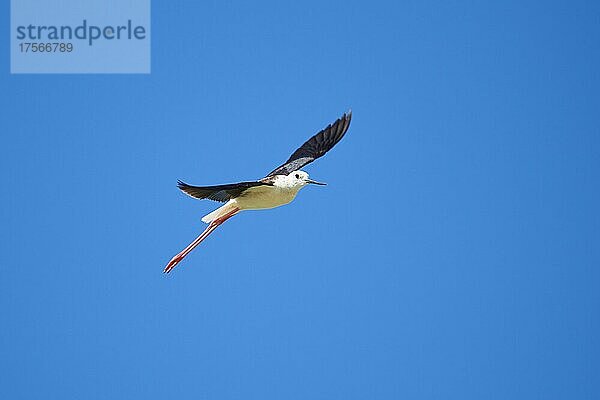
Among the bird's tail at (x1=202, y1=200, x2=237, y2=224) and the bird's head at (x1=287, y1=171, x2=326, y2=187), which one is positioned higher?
the bird's head at (x1=287, y1=171, x2=326, y2=187)

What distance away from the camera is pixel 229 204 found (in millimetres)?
15578

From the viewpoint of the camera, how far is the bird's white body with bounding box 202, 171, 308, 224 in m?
15.0

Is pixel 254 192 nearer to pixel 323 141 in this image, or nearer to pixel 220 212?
pixel 220 212

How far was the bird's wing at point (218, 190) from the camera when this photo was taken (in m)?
14.3

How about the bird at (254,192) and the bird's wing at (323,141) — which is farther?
the bird's wing at (323,141)

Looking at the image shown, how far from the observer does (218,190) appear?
14.5 metres

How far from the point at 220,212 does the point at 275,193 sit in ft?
4.02

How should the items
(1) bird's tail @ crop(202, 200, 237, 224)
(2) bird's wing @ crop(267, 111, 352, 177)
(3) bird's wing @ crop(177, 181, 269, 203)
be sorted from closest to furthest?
(3) bird's wing @ crop(177, 181, 269, 203) < (1) bird's tail @ crop(202, 200, 237, 224) < (2) bird's wing @ crop(267, 111, 352, 177)

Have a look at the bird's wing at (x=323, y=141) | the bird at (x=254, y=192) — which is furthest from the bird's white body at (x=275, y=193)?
the bird's wing at (x=323, y=141)

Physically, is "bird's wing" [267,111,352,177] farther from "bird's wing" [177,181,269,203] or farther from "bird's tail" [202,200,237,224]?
"bird's wing" [177,181,269,203]

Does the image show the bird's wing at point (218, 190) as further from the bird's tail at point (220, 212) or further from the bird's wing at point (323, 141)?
the bird's wing at point (323, 141)

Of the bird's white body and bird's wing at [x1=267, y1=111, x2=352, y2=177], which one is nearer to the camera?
the bird's white body

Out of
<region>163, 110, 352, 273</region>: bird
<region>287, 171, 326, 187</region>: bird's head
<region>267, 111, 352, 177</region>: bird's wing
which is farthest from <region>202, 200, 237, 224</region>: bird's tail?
<region>267, 111, 352, 177</region>: bird's wing

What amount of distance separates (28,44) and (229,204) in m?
7.83
